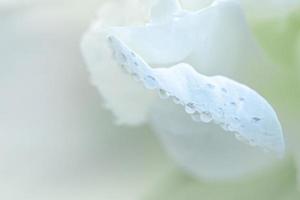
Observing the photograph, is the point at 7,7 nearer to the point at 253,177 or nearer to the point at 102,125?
the point at 102,125

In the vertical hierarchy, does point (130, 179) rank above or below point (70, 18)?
A: below

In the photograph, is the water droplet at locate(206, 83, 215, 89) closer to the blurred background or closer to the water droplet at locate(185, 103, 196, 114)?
the water droplet at locate(185, 103, 196, 114)

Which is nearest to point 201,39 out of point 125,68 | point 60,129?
point 125,68

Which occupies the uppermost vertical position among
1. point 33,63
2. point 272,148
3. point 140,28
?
point 33,63

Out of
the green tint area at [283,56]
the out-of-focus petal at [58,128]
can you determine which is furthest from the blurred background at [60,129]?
the green tint area at [283,56]

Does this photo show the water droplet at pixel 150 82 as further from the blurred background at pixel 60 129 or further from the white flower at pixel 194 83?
the blurred background at pixel 60 129

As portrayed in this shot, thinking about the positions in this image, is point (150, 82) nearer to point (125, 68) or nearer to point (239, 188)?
point (125, 68)

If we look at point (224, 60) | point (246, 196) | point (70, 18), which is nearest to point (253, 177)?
point (246, 196)
